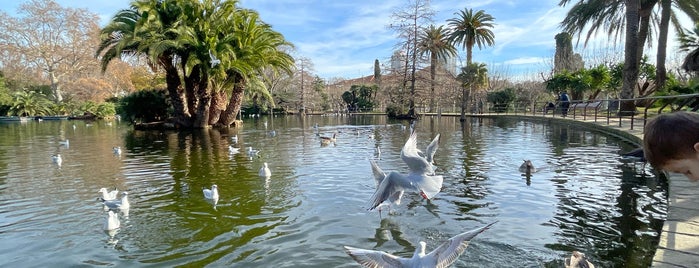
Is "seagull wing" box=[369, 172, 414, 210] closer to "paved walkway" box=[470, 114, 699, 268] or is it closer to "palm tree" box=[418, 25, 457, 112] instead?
"paved walkway" box=[470, 114, 699, 268]

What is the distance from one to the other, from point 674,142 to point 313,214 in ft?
18.9

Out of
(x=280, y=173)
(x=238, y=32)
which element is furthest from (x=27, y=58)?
(x=280, y=173)

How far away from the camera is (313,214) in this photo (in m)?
7.04

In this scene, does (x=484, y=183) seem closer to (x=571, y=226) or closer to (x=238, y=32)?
(x=571, y=226)

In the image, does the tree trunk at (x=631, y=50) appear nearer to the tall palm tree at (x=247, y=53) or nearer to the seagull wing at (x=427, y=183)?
the seagull wing at (x=427, y=183)

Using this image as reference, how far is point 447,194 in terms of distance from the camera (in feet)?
26.9

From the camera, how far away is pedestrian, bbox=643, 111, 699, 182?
1.77 m

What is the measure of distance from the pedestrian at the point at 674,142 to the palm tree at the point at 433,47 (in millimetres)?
45888

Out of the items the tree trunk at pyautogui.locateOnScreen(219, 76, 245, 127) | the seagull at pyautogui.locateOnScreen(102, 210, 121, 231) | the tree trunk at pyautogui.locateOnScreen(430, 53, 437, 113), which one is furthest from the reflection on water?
the tree trunk at pyautogui.locateOnScreen(430, 53, 437, 113)

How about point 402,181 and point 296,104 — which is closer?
point 402,181

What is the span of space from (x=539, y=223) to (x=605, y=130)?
49.2 feet

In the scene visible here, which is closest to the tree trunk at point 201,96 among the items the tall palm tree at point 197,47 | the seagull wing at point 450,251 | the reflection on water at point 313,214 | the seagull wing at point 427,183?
the tall palm tree at point 197,47

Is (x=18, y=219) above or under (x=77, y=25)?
under

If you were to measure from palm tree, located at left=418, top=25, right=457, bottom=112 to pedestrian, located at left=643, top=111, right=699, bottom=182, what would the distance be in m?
45.9
